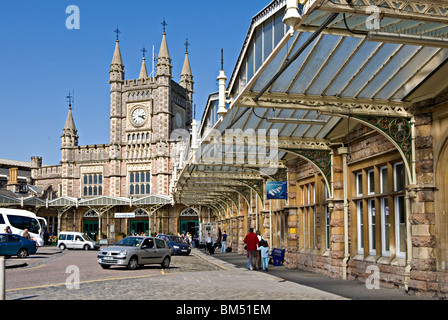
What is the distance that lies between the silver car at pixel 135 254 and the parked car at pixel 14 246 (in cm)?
944

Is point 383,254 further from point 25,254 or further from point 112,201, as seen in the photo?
point 112,201

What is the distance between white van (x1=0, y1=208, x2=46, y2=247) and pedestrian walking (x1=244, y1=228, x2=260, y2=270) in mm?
27755

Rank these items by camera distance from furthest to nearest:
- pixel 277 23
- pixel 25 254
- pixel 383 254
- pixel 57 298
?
pixel 25 254 < pixel 383 254 < pixel 57 298 < pixel 277 23

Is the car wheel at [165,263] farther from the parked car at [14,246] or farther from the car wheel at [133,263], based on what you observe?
the parked car at [14,246]

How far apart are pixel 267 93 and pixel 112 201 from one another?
53.4 meters

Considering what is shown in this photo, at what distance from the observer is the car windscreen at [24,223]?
44.9 metres

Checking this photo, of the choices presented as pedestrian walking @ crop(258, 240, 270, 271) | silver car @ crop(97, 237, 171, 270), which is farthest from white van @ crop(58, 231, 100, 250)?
pedestrian walking @ crop(258, 240, 270, 271)

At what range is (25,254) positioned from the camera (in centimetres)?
3189

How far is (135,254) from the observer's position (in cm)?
2269

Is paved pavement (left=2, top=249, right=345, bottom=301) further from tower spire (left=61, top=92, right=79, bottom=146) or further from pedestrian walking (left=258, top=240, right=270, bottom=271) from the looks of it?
tower spire (left=61, top=92, right=79, bottom=146)

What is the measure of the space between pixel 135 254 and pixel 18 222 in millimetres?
26230

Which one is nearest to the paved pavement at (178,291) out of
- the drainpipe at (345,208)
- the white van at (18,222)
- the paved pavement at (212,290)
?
the paved pavement at (212,290)

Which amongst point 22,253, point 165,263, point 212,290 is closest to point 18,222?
point 22,253
